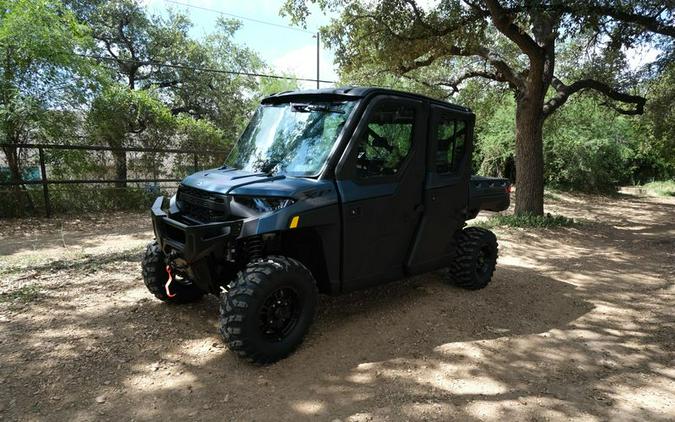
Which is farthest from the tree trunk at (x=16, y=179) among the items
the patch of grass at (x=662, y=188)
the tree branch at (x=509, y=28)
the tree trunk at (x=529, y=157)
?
the patch of grass at (x=662, y=188)

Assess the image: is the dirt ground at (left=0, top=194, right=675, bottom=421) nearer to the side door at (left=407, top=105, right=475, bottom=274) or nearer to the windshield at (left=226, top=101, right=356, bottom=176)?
the side door at (left=407, top=105, right=475, bottom=274)

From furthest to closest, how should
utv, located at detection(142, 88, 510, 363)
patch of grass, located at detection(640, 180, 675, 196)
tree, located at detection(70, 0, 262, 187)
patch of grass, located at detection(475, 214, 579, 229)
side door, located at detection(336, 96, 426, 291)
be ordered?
patch of grass, located at detection(640, 180, 675, 196) < tree, located at detection(70, 0, 262, 187) < patch of grass, located at detection(475, 214, 579, 229) < side door, located at detection(336, 96, 426, 291) < utv, located at detection(142, 88, 510, 363)

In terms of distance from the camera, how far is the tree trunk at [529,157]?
413 inches

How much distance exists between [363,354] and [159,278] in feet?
6.57

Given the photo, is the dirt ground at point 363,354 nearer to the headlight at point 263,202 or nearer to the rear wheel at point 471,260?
the rear wheel at point 471,260

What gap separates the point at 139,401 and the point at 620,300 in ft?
16.5

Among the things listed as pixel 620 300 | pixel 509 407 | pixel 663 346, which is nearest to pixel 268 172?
pixel 509 407

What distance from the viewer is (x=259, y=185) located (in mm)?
3445

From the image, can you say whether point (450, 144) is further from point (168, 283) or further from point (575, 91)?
point (575, 91)

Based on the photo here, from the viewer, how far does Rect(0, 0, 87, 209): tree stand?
8852mm

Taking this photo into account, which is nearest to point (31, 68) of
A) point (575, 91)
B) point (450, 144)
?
point (450, 144)

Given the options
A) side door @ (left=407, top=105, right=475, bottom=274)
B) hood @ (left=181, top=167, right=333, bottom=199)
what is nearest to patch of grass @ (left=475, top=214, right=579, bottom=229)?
side door @ (left=407, top=105, right=475, bottom=274)

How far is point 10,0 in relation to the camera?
9.07m

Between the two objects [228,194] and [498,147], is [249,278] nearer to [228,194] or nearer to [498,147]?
[228,194]
